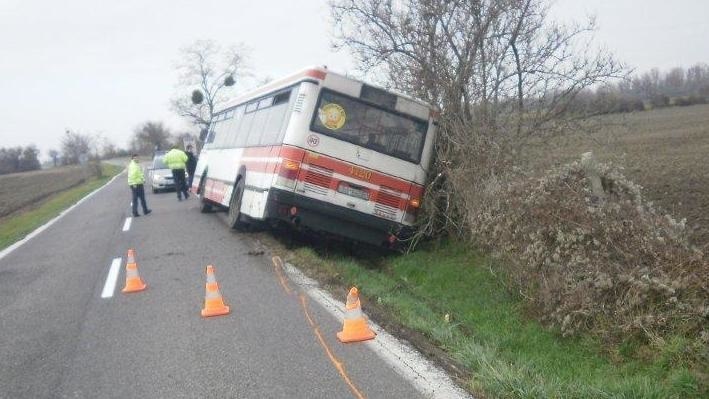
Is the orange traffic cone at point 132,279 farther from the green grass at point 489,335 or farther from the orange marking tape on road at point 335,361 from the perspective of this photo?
the orange marking tape on road at point 335,361

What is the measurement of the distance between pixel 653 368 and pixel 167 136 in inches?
4037

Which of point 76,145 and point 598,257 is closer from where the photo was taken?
point 598,257

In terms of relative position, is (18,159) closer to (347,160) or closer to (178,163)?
(178,163)

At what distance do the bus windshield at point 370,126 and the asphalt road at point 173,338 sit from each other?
229cm

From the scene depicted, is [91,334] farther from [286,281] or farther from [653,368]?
[653,368]

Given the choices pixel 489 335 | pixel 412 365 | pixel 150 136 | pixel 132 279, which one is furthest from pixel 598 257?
pixel 150 136

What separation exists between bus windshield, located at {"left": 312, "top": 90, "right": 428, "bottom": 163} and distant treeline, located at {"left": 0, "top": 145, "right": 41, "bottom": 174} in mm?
100919

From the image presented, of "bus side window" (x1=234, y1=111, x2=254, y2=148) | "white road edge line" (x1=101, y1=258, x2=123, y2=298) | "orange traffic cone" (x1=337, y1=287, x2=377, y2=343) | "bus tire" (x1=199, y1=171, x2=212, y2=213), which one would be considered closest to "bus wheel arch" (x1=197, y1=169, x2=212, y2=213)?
"bus tire" (x1=199, y1=171, x2=212, y2=213)

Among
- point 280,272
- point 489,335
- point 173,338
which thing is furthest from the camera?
point 280,272

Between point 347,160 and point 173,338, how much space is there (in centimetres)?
459

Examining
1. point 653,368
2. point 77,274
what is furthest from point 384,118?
point 653,368

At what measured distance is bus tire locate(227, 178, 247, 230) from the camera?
1210 cm

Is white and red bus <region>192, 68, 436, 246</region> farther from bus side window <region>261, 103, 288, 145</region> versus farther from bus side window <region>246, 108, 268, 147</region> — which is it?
bus side window <region>246, 108, 268, 147</region>

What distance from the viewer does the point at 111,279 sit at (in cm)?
897
